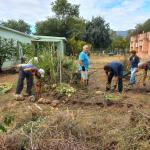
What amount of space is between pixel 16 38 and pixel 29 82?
14242mm

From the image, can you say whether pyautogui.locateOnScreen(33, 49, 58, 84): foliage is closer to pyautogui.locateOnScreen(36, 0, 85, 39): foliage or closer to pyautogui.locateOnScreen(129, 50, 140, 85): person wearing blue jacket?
pyautogui.locateOnScreen(129, 50, 140, 85): person wearing blue jacket

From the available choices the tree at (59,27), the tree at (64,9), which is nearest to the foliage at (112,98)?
the tree at (59,27)

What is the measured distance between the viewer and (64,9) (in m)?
54.9

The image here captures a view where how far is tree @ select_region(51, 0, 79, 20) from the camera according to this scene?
5484 cm

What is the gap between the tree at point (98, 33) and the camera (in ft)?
167

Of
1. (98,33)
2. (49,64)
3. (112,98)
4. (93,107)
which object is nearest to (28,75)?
(49,64)

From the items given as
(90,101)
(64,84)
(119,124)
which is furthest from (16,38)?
(119,124)

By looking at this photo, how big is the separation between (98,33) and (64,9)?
323 inches

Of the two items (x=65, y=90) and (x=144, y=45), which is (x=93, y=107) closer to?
(x=65, y=90)

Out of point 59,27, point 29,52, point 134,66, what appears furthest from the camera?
point 59,27

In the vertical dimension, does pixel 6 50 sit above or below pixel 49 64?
above

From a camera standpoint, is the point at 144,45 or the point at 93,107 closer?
the point at 93,107

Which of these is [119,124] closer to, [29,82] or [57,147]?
[57,147]

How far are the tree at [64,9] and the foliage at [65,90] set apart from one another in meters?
45.0
